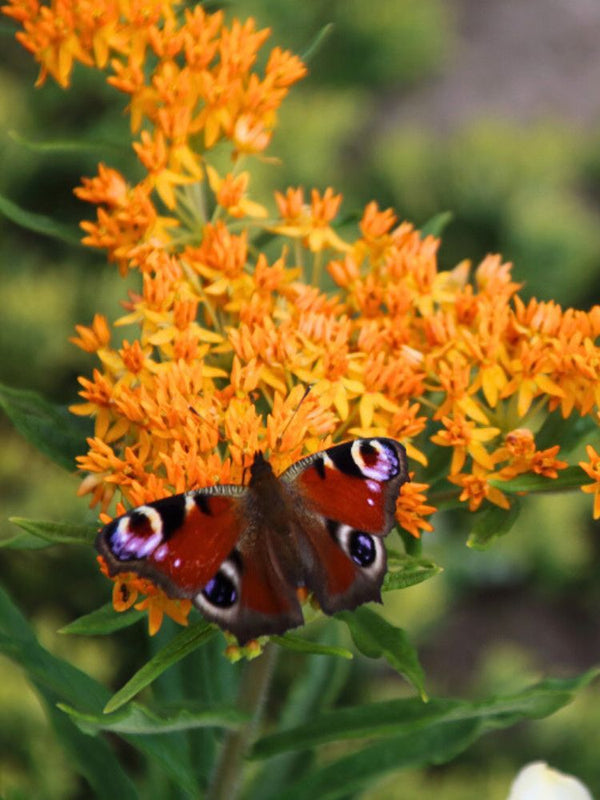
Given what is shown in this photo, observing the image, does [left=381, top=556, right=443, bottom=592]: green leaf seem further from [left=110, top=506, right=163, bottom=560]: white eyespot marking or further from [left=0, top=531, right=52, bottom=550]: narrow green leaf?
[left=0, top=531, right=52, bottom=550]: narrow green leaf

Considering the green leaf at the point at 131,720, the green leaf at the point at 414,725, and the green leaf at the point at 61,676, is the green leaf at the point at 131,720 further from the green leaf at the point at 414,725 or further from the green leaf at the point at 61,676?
the green leaf at the point at 414,725

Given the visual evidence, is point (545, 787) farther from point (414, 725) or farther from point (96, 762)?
point (96, 762)

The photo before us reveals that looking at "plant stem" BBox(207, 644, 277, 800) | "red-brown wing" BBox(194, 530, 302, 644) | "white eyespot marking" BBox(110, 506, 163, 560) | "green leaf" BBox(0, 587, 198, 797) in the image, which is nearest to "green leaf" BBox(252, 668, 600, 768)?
"plant stem" BBox(207, 644, 277, 800)

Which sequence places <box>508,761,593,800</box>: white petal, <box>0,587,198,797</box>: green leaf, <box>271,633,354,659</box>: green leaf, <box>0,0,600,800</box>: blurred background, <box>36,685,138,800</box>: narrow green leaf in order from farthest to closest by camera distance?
<box>0,0,600,800</box>: blurred background, <box>36,685,138,800</box>: narrow green leaf, <box>508,761,593,800</box>: white petal, <box>0,587,198,797</box>: green leaf, <box>271,633,354,659</box>: green leaf

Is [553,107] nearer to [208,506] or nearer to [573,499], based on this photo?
[573,499]

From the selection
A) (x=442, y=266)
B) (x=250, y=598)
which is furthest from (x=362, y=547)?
(x=442, y=266)

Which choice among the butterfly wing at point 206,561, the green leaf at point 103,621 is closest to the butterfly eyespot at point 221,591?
the butterfly wing at point 206,561

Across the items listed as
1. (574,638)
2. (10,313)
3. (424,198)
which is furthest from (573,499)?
(10,313)
